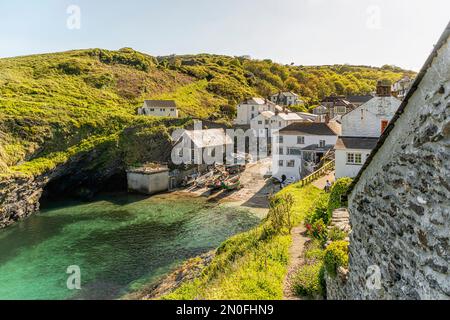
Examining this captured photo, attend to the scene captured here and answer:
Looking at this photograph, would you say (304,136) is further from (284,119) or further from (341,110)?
(341,110)

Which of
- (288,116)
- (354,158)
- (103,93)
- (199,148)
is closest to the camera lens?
(354,158)

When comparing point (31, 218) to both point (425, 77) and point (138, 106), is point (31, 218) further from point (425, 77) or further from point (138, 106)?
point (425, 77)

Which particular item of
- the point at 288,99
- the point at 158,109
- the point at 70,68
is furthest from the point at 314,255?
the point at 288,99

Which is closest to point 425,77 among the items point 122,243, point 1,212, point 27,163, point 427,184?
point 427,184

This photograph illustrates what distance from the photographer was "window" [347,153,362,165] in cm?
3481

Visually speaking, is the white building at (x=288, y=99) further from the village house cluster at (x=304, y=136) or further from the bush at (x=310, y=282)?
the bush at (x=310, y=282)

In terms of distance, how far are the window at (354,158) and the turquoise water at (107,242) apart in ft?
43.7

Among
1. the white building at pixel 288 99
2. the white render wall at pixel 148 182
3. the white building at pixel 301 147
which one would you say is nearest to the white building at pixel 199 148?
the white render wall at pixel 148 182

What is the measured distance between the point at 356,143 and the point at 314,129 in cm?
1660

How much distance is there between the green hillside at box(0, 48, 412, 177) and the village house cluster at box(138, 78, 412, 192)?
719 cm

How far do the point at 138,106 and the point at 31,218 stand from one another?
1830 inches

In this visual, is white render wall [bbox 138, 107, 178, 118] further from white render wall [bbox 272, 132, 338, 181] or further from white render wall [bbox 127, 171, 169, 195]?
white render wall [bbox 272, 132, 338, 181]

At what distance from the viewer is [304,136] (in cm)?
5259

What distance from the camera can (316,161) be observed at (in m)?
49.1
